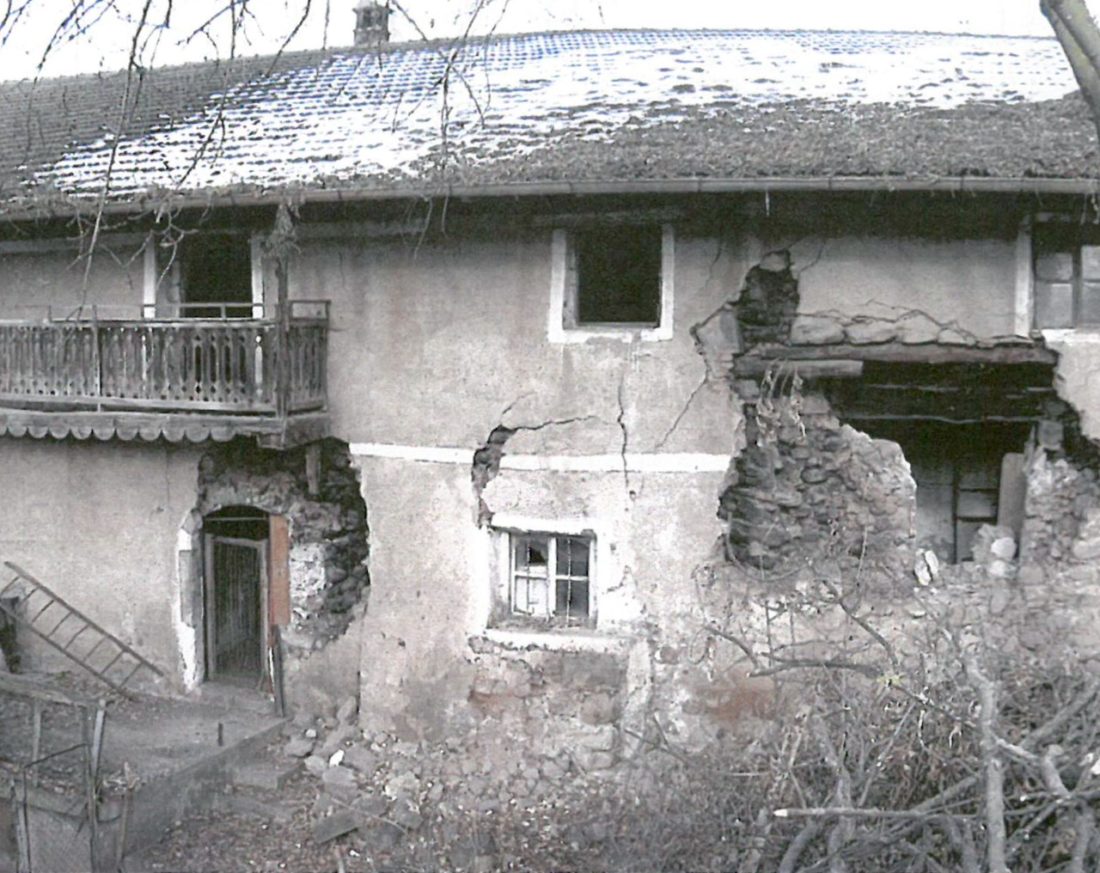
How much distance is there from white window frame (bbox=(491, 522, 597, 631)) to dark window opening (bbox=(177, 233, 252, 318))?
3.75 metres

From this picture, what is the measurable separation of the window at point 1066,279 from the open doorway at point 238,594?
774 centimetres

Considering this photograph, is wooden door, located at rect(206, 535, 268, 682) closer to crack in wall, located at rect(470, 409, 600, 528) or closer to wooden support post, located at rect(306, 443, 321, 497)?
wooden support post, located at rect(306, 443, 321, 497)

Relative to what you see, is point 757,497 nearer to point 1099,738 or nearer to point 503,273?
point 503,273

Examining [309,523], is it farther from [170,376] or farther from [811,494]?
[811,494]

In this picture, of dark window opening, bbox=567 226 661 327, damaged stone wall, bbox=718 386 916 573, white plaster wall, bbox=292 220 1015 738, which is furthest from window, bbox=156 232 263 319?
damaged stone wall, bbox=718 386 916 573

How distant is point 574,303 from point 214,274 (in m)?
4.36

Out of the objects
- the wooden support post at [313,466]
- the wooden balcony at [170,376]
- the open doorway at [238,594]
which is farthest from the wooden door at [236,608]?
the wooden balcony at [170,376]

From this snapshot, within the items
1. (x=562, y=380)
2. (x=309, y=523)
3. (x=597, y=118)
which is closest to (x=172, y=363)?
(x=309, y=523)

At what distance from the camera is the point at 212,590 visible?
12.1 metres

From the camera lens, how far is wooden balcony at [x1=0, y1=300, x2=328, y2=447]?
10.2 metres

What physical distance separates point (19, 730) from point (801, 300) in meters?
8.12

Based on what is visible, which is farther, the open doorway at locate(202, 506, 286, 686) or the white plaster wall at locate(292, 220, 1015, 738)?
the open doorway at locate(202, 506, 286, 686)

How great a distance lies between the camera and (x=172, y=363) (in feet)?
34.6

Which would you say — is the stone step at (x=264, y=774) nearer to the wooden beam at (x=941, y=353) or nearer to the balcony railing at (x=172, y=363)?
the balcony railing at (x=172, y=363)
